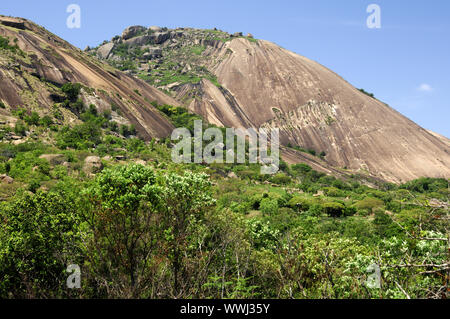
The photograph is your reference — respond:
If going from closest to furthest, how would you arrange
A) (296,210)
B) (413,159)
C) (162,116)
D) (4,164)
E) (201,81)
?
(4,164)
(296,210)
(162,116)
(413,159)
(201,81)

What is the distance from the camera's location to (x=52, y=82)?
1895 inches

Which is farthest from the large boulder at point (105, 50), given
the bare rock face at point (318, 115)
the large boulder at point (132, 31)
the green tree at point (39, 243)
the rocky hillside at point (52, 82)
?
the green tree at point (39, 243)

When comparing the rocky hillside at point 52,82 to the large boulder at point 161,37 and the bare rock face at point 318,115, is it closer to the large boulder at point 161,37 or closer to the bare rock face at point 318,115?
the bare rock face at point 318,115

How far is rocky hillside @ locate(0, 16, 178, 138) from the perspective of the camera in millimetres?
42844

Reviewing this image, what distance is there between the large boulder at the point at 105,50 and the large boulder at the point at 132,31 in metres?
7.38

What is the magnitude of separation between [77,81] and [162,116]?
13532 millimetres

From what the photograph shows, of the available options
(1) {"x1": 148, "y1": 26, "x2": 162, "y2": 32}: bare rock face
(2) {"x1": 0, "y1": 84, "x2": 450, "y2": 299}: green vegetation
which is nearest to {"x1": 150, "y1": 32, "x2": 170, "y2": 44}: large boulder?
(1) {"x1": 148, "y1": 26, "x2": 162, "y2": 32}: bare rock face

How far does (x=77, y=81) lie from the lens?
51000mm

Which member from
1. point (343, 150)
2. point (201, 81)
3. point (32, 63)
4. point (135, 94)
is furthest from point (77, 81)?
point (343, 150)

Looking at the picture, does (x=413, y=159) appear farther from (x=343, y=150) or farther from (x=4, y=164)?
(x=4, y=164)

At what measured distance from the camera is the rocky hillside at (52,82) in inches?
1687

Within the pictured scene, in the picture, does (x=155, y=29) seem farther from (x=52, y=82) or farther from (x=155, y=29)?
(x=52, y=82)

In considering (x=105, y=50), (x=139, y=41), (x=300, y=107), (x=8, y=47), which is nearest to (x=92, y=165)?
(x=8, y=47)
